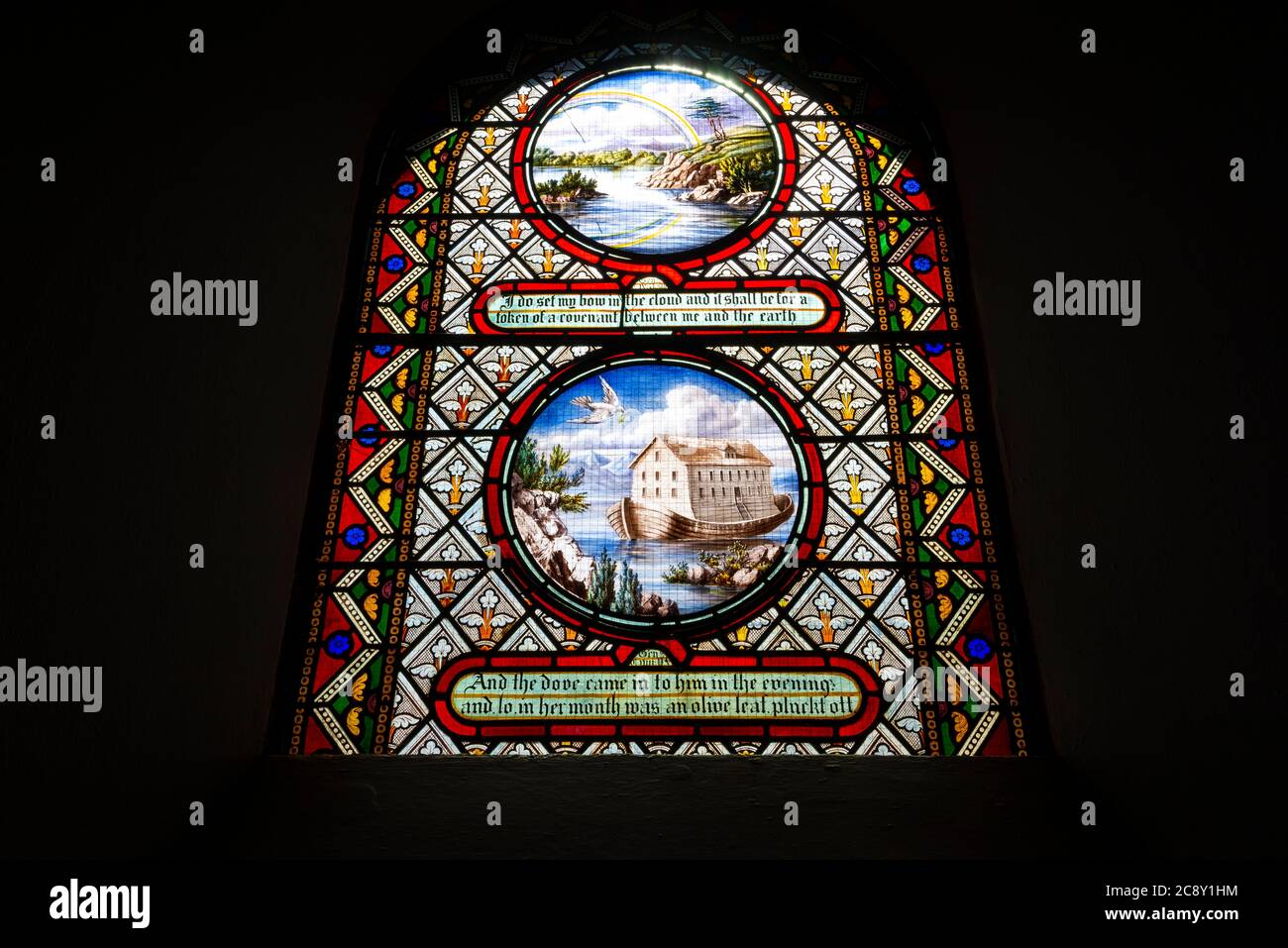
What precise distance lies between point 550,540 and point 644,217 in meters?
1.28

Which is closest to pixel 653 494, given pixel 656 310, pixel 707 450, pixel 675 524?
pixel 675 524

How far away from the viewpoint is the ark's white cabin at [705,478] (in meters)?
3.63

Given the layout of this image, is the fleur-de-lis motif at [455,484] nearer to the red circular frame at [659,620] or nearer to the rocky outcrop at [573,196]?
the red circular frame at [659,620]

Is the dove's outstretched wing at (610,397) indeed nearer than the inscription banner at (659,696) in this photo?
No

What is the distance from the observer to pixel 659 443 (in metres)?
3.76

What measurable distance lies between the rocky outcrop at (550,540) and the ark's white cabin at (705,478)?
23 cm

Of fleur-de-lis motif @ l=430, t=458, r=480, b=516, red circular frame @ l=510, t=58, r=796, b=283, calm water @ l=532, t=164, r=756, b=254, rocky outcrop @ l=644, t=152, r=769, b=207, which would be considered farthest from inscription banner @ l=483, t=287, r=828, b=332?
fleur-de-lis motif @ l=430, t=458, r=480, b=516

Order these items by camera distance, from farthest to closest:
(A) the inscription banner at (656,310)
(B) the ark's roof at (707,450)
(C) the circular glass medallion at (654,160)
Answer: (C) the circular glass medallion at (654,160)
(A) the inscription banner at (656,310)
(B) the ark's roof at (707,450)

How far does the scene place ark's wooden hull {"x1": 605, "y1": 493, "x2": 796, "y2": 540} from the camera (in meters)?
3.59

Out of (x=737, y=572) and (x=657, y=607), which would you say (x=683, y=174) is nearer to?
(x=737, y=572)

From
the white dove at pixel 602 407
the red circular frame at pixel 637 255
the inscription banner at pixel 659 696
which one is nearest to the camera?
the inscription banner at pixel 659 696

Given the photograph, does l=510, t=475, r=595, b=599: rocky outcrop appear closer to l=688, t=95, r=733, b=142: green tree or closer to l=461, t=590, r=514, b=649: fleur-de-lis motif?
l=461, t=590, r=514, b=649: fleur-de-lis motif

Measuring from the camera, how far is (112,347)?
3119 mm

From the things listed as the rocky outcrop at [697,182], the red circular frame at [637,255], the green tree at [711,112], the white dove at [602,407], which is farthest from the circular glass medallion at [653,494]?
the green tree at [711,112]
